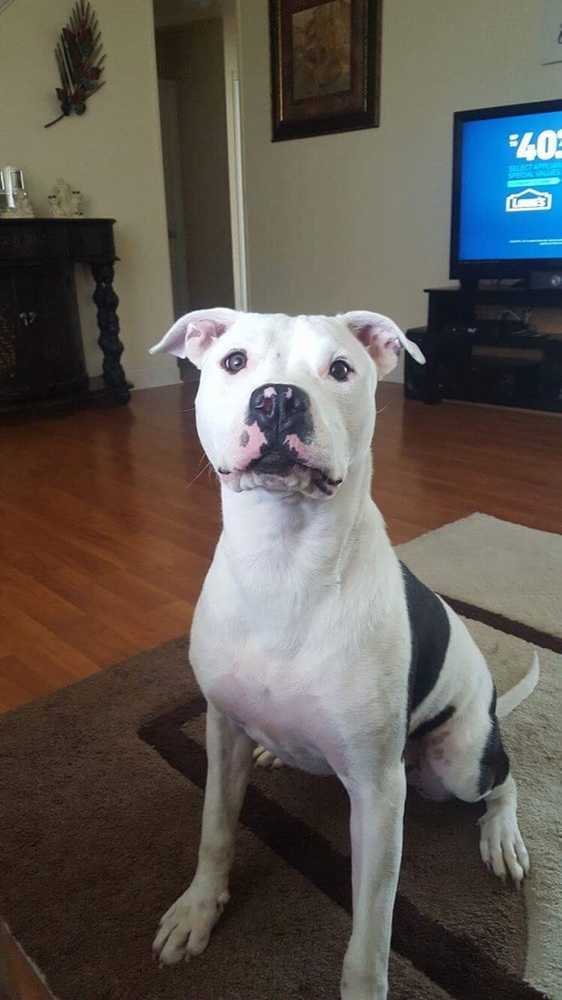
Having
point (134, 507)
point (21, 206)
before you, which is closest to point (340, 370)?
point (134, 507)

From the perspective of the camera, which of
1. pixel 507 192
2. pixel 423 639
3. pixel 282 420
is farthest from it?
pixel 507 192

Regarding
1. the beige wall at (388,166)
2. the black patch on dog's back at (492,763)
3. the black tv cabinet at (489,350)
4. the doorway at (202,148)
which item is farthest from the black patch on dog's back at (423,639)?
the doorway at (202,148)

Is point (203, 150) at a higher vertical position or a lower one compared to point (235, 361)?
higher

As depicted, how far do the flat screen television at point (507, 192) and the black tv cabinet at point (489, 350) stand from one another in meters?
0.14

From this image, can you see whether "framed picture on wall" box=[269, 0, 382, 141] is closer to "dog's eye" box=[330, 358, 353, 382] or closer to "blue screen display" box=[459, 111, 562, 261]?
"blue screen display" box=[459, 111, 562, 261]

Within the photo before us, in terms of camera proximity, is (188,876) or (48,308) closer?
(188,876)

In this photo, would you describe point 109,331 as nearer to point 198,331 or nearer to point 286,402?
point 198,331

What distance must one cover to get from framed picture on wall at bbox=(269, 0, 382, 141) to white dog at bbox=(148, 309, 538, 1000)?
468 cm

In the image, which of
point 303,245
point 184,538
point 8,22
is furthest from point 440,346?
point 8,22

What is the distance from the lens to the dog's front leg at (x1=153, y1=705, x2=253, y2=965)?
1.13 meters

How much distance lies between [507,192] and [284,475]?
411 centimetres

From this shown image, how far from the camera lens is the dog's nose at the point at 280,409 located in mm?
844

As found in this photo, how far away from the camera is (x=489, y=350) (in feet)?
15.5

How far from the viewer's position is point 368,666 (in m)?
0.96
